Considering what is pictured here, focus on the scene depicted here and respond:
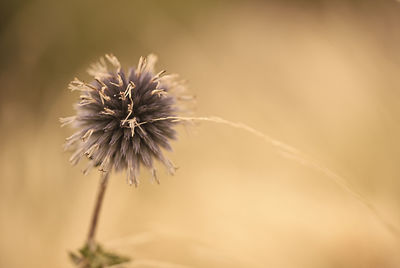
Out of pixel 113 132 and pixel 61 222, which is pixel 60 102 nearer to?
pixel 61 222

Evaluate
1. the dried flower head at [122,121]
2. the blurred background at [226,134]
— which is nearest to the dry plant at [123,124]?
the dried flower head at [122,121]

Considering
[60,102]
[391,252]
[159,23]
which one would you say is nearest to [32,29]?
[60,102]

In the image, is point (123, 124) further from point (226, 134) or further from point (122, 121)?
point (226, 134)

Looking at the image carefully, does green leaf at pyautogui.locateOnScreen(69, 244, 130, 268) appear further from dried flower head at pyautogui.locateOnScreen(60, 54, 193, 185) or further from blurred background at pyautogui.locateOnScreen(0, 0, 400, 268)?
blurred background at pyautogui.locateOnScreen(0, 0, 400, 268)

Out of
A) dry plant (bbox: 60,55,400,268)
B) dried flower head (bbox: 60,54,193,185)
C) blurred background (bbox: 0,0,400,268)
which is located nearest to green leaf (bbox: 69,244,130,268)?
dry plant (bbox: 60,55,400,268)

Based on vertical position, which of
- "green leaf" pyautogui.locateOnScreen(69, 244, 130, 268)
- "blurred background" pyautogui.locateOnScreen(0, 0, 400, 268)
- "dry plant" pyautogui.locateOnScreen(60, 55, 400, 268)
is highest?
"blurred background" pyautogui.locateOnScreen(0, 0, 400, 268)

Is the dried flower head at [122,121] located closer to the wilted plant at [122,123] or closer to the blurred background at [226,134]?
the wilted plant at [122,123]
